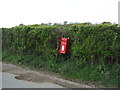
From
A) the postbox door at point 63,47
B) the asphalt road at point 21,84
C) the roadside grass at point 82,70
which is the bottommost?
the asphalt road at point 21,84

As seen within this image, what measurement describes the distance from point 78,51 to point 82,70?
0.76 metres

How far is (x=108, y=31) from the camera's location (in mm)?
6270

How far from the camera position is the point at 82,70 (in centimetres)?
707

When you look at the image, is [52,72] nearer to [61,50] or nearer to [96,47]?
[61,50]

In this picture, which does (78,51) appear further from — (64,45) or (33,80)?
→ (33,80)

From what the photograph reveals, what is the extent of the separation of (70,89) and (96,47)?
6.10 ft

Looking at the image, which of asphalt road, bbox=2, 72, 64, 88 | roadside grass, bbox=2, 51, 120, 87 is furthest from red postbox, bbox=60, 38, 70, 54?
asphalt road, bbox=2, 72, 64, 88

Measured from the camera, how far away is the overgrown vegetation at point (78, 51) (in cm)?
627

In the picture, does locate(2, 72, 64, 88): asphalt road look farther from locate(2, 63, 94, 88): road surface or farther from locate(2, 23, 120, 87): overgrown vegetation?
locate(2, 23, 120, 87): overgrown vegetation

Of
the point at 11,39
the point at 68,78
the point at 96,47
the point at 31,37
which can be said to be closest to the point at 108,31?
the point at 96,47

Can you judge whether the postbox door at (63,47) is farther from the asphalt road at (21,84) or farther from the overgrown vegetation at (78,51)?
the asphalt road at (21,84)

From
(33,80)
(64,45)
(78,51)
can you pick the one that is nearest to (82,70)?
(78,51)

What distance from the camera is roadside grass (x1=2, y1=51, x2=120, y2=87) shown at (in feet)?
20.3

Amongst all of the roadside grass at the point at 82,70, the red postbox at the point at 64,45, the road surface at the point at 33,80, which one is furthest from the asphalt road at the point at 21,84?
the red postbox at the point at 64,45
